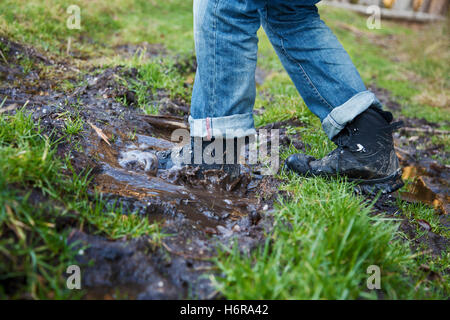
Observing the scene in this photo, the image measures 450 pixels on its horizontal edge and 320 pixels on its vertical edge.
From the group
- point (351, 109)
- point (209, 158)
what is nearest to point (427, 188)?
point (351, 109)

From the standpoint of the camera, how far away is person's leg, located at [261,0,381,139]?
6.97 feet

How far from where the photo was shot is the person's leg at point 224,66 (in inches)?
72.4

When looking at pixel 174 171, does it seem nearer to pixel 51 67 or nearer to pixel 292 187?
pixel 292 187

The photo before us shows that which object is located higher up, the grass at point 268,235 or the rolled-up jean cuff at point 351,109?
the rolled-up jean cuff at point 351,109

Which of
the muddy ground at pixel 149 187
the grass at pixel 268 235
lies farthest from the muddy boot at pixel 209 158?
the grass at pixel 268 235

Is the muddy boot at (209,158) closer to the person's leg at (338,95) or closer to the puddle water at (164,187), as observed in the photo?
the puddle water at (164,187)

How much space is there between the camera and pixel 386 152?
220 centimetres

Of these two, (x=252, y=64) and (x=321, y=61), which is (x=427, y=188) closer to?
(x=321, y=61)

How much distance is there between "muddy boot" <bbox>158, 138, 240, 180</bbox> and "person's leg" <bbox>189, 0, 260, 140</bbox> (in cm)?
12
